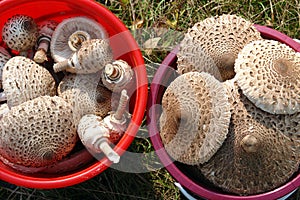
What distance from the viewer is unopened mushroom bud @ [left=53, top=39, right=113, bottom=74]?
199 cm

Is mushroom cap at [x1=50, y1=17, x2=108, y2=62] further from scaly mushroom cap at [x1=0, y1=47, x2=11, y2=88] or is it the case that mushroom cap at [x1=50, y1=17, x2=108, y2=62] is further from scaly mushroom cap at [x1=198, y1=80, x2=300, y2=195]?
scaly mushroom cap at [x1=198, y1=80, x2=300, y2=195]

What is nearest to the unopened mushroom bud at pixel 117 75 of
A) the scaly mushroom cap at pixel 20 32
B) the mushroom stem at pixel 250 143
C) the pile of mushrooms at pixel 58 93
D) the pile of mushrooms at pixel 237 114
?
the pile of mushrooms at pixel 58 93

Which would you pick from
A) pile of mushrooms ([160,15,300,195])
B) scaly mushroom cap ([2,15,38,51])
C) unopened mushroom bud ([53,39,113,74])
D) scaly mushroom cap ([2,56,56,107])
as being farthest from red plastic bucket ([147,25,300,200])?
scaly mushroom cap ([2,15,38,51])

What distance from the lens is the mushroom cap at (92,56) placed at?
1.98m

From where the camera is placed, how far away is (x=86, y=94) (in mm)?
2043

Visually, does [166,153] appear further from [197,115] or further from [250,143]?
→ [250,143]

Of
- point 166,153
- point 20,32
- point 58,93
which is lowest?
point 166,153

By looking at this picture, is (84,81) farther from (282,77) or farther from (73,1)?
(282,77)

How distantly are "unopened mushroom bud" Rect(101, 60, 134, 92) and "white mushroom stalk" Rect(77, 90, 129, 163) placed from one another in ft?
0.35

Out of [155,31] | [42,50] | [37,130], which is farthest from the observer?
[155,31]

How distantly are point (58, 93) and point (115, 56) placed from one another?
313 mm

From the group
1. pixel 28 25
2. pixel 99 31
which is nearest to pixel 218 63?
pixel 99 31

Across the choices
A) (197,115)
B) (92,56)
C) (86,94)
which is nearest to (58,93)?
(86,94)

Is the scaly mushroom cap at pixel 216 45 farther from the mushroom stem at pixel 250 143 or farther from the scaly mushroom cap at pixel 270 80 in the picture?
the mushroom stem at pixel 250 143
